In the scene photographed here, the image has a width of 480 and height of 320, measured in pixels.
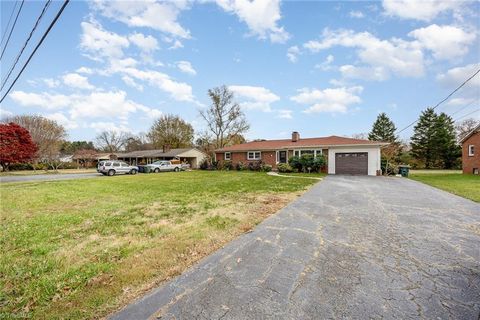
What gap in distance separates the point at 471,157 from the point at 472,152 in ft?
1.52

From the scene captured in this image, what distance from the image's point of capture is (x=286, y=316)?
2375 millimetres

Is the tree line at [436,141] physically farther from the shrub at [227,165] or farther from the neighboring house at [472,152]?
the shrub at [227,165]

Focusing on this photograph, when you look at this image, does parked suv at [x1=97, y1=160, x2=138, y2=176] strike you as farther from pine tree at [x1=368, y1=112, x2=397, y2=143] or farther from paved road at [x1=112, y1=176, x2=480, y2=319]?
pine tree at [x1=368, y1=112, x2=397, y2=143]

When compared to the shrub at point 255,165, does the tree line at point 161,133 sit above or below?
above

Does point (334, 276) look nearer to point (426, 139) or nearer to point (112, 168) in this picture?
point (112, 168)

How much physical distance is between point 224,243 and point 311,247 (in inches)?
65.5

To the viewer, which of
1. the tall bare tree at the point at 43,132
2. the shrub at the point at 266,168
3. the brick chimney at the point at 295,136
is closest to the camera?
the shrub at the point at 266,168

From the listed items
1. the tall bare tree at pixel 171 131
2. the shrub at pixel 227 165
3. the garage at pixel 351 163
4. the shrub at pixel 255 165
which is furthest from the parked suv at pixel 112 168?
the garage at pixel 351 163

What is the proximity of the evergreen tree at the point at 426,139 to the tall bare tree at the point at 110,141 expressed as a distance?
6554 cm

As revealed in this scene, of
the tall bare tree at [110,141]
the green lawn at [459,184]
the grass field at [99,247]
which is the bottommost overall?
the grass field at [99,247]

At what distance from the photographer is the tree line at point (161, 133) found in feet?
96.5

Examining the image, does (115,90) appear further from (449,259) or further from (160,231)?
(449,259)

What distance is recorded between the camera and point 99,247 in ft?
14.3

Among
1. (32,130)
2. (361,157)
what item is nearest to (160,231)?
(361,157)
